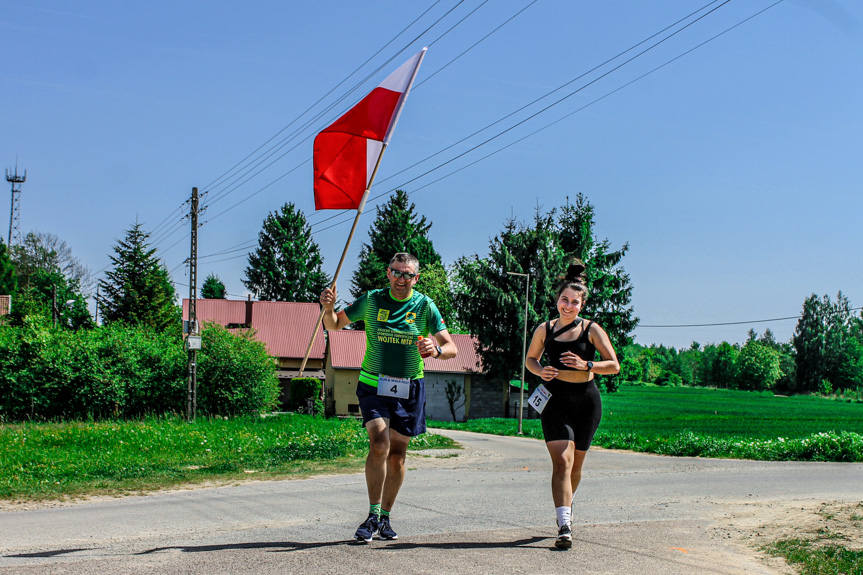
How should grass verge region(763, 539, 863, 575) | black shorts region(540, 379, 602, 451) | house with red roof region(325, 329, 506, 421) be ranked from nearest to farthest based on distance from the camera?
grass verge region(763, 539, 863, 575) < black shorts region(540, 379, 602, 451) < house with red roof region(325, 329, 506, 421)

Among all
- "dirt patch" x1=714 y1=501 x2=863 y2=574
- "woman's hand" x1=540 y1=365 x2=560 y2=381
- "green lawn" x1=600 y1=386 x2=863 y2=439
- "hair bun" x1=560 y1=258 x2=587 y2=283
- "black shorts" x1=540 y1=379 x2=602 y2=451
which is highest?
"hair bun" x1=560 y1=258 x2=587 y2=283

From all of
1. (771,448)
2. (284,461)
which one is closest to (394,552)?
(284,461)

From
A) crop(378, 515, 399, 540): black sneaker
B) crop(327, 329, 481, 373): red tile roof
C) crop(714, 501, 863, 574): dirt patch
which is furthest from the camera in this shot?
crop(327, 329, 481, 373): red tile roof

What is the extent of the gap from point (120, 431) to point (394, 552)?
14632 mm

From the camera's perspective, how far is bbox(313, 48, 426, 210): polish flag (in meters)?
7.73

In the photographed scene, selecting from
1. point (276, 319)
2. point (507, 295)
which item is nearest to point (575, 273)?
point (507, 295)

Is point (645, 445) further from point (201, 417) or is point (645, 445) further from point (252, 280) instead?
point (252, 280)

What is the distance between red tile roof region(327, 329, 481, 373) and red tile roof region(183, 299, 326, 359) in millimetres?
2331

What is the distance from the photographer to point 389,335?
20.0 feet

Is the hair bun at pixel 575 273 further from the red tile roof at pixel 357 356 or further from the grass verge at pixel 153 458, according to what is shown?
the red tile roof at pixel 357 356

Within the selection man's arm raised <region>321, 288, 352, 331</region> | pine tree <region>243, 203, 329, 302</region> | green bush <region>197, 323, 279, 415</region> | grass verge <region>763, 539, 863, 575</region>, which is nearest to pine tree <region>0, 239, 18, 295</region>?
pine tree <region>243, 203, 329, 302</region>

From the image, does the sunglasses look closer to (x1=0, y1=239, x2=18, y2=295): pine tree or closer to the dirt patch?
the dirt patch

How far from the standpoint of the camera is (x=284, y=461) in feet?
45.3

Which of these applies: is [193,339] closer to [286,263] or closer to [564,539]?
[564,539]
